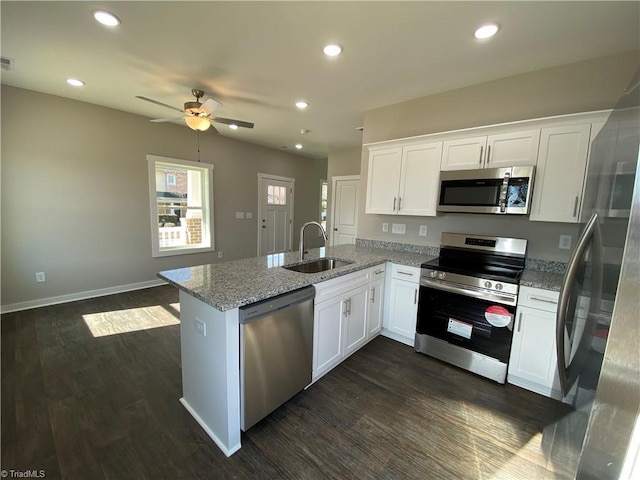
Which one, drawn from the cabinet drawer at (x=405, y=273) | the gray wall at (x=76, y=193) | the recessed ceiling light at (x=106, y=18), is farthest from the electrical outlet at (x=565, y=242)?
the gray wall at (x=76, y=193)

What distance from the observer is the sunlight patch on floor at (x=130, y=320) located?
9.37 feet

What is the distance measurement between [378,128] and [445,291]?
2.18 m

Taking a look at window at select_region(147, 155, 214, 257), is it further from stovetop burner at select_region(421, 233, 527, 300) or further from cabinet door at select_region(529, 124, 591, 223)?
cabinet door at select_region(529, 124, 591, 223)

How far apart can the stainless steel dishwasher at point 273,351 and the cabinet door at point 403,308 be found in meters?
1.21

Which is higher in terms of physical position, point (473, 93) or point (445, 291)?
point (473, 93)

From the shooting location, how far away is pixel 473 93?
2.67m

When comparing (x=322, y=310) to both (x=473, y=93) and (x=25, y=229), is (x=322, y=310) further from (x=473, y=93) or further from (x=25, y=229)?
(x=25, y=229)

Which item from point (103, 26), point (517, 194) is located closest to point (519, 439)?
point (517, 194)

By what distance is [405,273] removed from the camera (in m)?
2.67

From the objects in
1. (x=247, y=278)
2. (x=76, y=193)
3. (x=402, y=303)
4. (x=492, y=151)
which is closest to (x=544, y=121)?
(x=492, y=151)

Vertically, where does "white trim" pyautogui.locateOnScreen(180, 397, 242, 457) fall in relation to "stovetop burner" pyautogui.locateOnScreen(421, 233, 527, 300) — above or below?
below

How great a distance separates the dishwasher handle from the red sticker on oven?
4.91 ft

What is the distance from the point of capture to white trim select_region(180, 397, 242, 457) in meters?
1.50

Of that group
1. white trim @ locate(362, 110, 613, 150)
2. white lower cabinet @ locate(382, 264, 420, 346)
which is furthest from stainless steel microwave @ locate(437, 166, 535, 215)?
white lower cabinet @ locate(382, 264, 420, 346)
